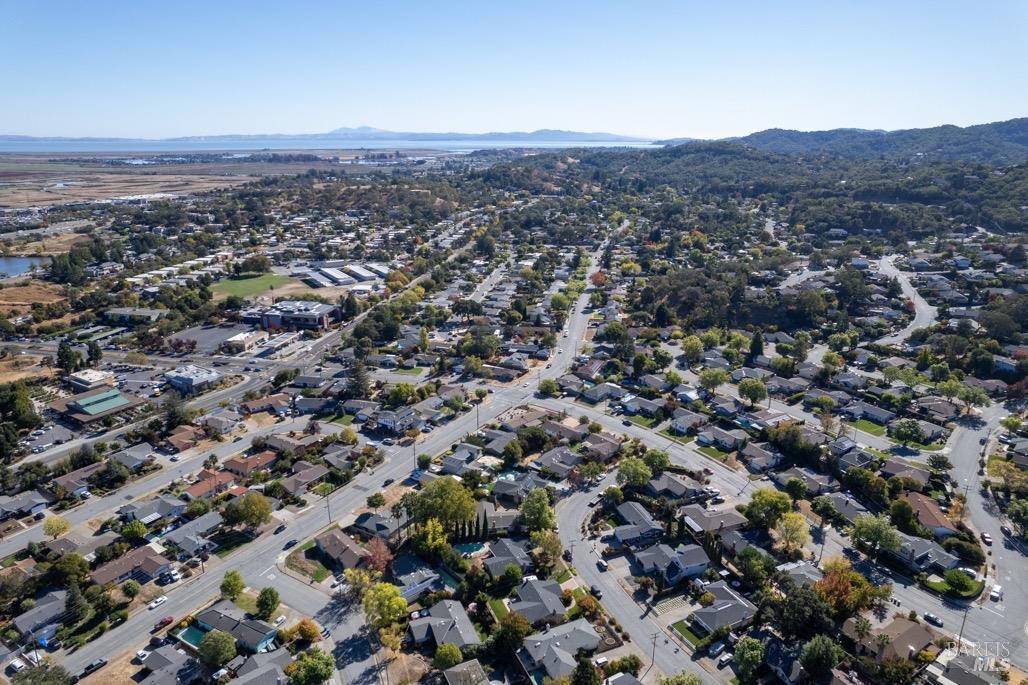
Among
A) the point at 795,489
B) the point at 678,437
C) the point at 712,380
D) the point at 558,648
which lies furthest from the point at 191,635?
the point at 712,380

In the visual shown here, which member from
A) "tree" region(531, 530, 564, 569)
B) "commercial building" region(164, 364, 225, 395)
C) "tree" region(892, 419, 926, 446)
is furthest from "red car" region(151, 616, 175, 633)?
"tree" region(892, 419, 926, 446)

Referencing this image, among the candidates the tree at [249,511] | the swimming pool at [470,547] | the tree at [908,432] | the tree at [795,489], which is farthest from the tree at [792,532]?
the tree at [249,511]

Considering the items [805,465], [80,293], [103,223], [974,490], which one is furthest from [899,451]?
[103,223]

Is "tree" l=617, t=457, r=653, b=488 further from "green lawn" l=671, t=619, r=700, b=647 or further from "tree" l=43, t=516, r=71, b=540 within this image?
"tree" l=43, t=516, r=71, b=540

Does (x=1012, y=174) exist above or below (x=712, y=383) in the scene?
above

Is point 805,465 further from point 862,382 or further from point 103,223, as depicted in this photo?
point 103,223

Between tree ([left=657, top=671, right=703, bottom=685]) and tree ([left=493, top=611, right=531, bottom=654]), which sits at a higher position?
tree ([left=657, top=671, right=703, bottom=685])

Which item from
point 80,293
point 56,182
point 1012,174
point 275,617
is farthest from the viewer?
point 56,182

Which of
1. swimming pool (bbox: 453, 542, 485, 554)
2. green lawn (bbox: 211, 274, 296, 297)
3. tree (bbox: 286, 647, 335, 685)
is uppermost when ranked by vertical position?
Answer: green lawn (bbox: 211, 274, 296, 297)
